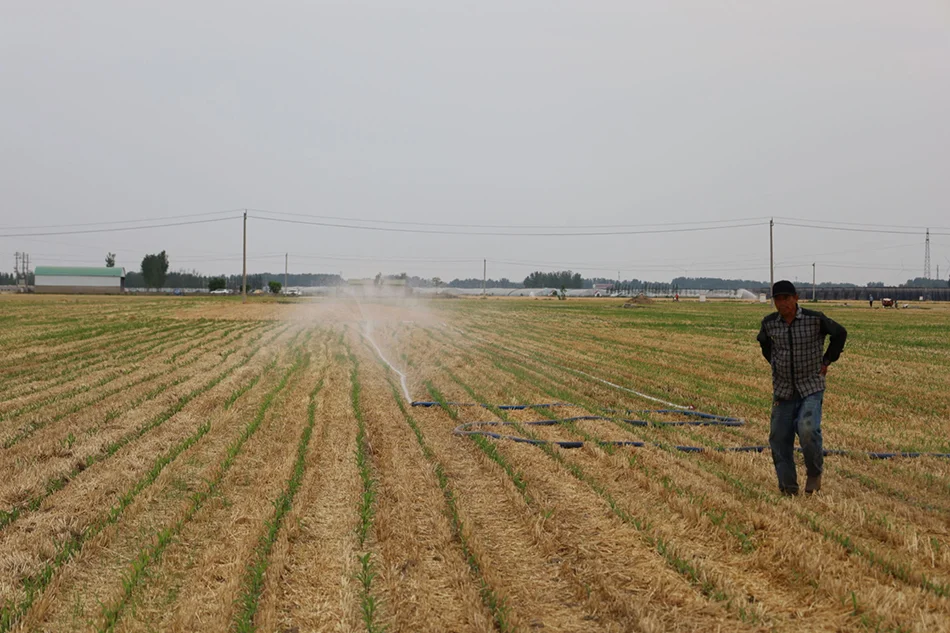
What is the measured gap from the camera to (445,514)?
544 centimetres

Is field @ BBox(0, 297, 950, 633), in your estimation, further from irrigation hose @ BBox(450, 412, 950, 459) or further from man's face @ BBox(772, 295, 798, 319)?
man's face @ BBox(772, 295, 798, 319)

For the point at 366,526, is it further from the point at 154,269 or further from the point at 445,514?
the point at 154,269

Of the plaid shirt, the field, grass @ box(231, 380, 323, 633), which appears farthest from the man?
grass @ box(231, 380, 323, 633)

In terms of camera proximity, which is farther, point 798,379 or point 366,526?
point 798,379

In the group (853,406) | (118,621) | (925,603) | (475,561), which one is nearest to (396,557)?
(475,561)

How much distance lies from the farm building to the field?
101 metres

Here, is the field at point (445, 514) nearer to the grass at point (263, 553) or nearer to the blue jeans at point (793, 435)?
the grass at point (263, 553)

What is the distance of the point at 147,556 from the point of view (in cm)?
452

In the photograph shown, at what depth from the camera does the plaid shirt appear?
585cm

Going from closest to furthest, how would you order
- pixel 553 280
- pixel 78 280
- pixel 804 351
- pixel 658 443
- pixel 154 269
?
pixel 804 351 → pixel 658 443 → pixel 78 280 → pixel 154 269 → pixel 553 280

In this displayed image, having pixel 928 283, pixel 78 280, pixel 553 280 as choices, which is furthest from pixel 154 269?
pixel 928 283

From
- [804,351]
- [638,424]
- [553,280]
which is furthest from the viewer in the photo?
[553,280]

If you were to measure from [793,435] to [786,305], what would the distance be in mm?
1312

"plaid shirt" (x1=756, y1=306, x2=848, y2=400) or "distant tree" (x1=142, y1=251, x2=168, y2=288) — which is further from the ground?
"distant tree" (x1=142, y1=251, x2=168, y2=288)
